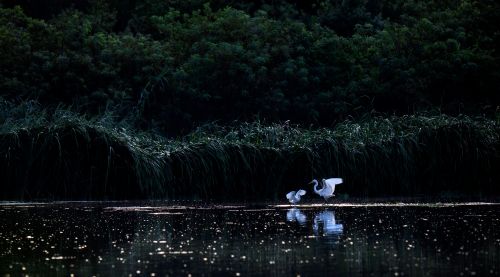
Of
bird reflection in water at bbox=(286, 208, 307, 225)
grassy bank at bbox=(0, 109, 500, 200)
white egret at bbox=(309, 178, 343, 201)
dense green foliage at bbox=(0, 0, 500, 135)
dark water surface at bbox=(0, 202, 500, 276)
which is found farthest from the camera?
dense green foliage at bbox=(0, 0, 500, 135)

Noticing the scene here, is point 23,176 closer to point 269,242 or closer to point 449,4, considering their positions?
point 269,242

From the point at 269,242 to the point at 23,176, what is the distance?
10194 mm

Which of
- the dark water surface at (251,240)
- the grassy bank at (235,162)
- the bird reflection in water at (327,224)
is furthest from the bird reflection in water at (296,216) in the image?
the grassy bank at (235,162)

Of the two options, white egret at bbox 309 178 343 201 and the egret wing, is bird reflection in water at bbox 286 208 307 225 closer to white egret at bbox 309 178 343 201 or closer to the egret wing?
white egret at bbox 309 178 343 201

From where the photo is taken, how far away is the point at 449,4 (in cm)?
3909

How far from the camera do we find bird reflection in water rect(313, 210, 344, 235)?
1705 centimetres

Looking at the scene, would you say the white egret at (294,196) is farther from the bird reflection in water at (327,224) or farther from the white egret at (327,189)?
the bird reflection in water at (327,224)

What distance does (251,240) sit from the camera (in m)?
16.0

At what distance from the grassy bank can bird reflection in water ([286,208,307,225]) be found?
11.9ft

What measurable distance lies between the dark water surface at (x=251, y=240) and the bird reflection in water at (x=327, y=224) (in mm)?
15

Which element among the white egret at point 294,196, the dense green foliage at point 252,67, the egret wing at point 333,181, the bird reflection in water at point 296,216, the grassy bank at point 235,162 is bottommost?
the bird reflection in water at point 296,216

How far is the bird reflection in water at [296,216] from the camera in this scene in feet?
63.0

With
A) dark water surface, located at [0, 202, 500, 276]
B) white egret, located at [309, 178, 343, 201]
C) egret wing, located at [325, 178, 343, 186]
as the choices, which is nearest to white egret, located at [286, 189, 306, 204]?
white egret, located at [309, 178, 343, 201]

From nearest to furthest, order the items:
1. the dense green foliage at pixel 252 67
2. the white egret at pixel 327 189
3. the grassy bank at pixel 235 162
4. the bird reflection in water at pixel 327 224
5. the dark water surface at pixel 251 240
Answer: the dark water surface at pixel 251 240
the bird reflection in water at pixel 327 224
the white egret at pixel 327 189
the grassy bank at pixel 235 162
the dense green foliage at pixel 252 67
